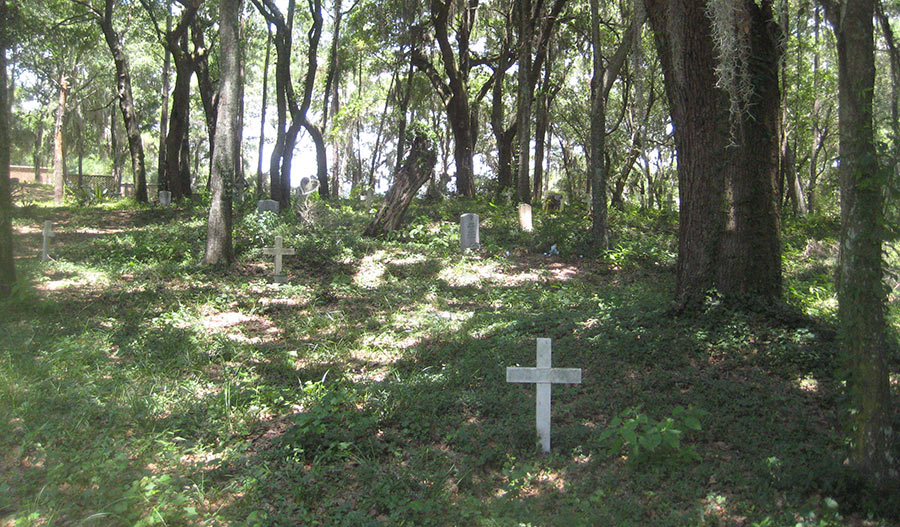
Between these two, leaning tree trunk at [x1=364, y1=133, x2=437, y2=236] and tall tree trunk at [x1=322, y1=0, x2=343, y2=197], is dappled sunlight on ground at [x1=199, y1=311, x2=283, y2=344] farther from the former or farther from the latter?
tall tree trunk at [x1=322, y1=0, x2=343, y2=197]

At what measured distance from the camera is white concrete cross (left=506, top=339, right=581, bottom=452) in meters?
5.16

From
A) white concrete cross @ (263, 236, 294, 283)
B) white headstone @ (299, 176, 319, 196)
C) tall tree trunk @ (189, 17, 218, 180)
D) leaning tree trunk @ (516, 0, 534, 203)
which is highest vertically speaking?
tall tree trunk @ (189, 17, 218, 180)

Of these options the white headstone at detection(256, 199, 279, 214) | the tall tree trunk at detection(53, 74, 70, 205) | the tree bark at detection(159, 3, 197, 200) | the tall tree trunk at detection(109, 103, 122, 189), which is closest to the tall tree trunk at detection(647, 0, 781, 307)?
the white headstone at detection(256, 199, 279, 214)

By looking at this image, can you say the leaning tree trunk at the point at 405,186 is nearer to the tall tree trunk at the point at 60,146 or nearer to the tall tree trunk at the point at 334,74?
the tall tree trunk at the point at 334,74

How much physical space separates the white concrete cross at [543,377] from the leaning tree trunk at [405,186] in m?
9.58

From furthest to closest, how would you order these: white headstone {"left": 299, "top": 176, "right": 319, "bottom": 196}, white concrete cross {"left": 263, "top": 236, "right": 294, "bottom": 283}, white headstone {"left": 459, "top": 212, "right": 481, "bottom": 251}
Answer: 1. white headstone {"left": 299, "top": 176, "right": 319, "bottom": 196}
2. white headstone {"left": 459, "top": 212, "right": 481, "bottom": 251}
3. white concrete cross {"left": 263, "top": 236, "right": 294, "bottom": 283}

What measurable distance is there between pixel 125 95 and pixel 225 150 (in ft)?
35.9

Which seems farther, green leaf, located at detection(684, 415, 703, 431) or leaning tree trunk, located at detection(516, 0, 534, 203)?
leaning tree trunk, located at detection(516, 0, 534, 203)

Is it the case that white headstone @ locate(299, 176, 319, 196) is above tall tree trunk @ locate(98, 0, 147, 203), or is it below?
below

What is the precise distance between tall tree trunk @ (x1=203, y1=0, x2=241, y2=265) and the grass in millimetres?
1048

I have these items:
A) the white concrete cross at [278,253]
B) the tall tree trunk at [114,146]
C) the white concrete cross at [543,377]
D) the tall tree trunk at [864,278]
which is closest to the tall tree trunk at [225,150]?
the white concrete cross at [278,253]

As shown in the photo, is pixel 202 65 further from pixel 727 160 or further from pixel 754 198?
pixel 754 198

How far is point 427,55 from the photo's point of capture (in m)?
22.8

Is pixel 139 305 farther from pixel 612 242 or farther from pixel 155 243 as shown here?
pixel 612 242
